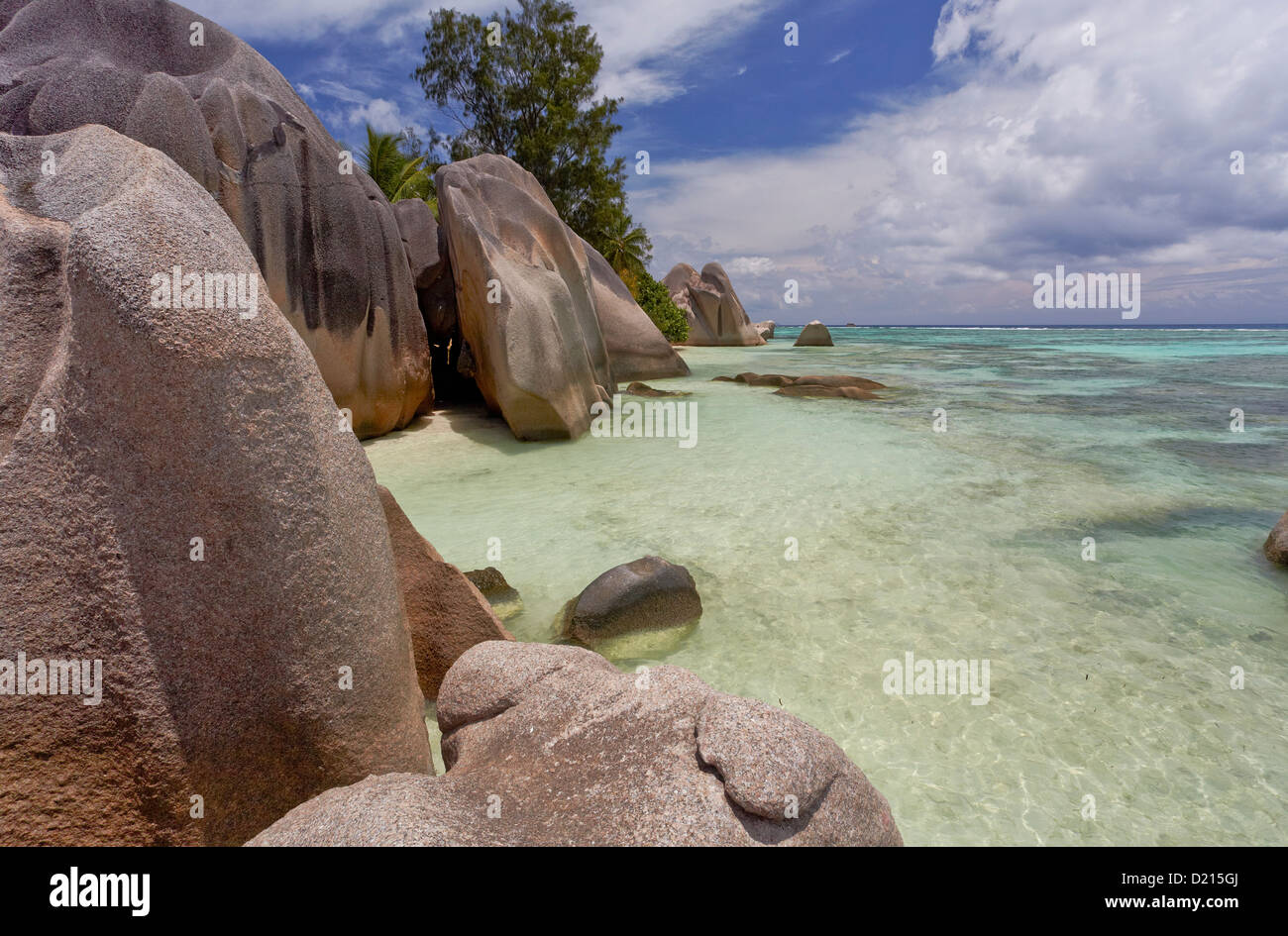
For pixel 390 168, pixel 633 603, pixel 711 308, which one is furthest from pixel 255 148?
pixel 711 308

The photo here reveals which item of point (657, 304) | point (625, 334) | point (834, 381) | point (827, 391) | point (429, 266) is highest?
point (657, 304)

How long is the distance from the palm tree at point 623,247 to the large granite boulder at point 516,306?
13.3 m

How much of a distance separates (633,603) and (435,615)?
1.21 meters

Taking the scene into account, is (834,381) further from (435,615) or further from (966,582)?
(435,615)

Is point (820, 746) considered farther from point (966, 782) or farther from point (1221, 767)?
point (1221, 767)

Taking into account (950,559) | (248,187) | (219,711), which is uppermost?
(248,187)

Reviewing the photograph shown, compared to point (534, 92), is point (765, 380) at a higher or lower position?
lower

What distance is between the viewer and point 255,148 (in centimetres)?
680

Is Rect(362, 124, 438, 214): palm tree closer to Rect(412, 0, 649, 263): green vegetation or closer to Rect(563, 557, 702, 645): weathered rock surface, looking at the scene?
Rect(412, 0, 649, 263): green vegetation

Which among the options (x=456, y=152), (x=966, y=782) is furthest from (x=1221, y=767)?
(x=456, y=152)

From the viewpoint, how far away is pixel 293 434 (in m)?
1.92

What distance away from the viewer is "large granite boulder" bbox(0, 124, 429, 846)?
168 cm

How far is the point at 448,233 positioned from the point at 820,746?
8.91m

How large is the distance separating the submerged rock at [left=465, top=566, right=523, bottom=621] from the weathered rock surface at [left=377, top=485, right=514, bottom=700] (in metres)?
1.04
